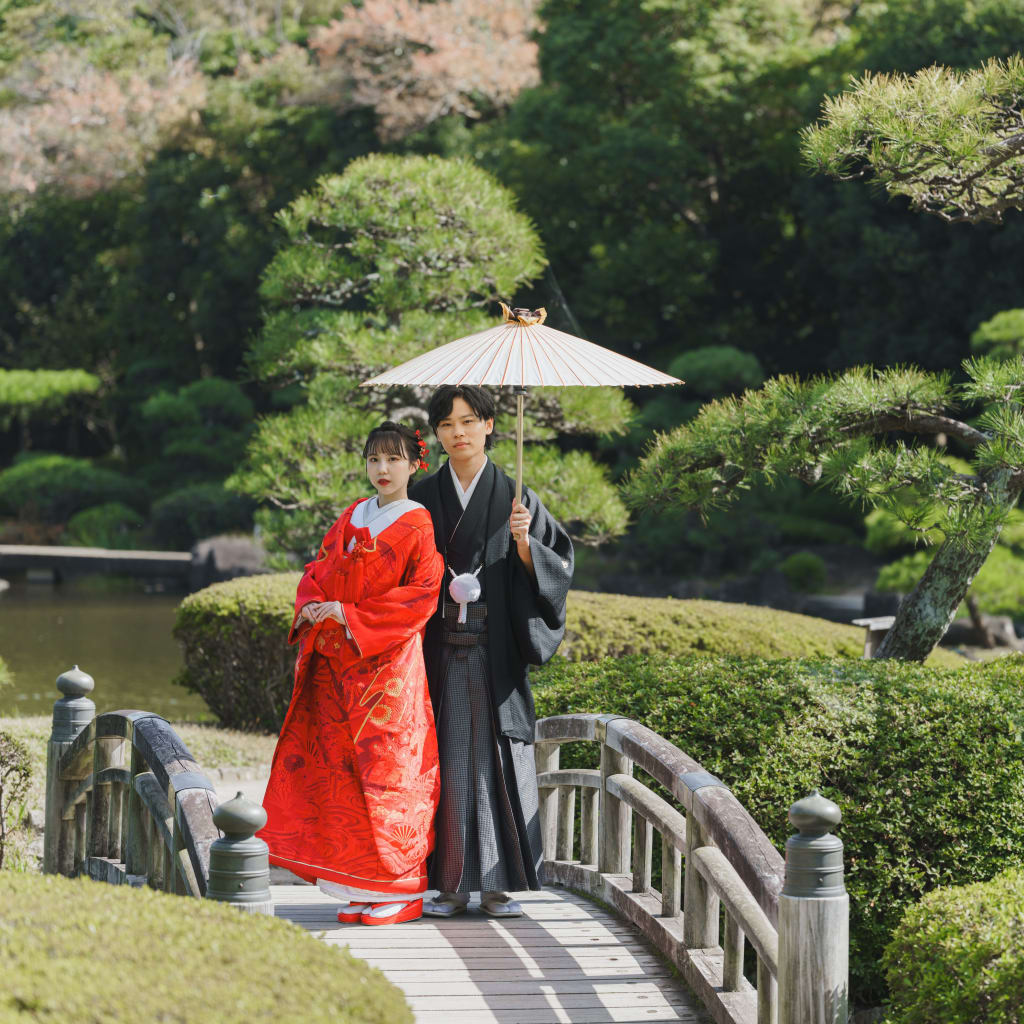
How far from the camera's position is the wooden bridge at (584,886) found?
2.79 meters

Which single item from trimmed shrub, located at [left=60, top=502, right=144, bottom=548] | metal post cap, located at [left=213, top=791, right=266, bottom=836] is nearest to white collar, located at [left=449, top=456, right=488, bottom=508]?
metal post cap, located at [left=213, top=791, right=266, bottom=836]

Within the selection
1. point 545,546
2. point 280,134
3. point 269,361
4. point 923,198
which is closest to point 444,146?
point 280,134

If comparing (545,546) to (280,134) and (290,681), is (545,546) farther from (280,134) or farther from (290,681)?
(280,134)

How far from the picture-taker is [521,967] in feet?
12.1

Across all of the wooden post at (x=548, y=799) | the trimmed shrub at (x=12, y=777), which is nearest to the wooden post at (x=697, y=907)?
the wooden post at (x=548, y=799)

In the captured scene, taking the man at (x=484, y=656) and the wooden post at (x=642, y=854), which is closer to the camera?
the man at (x=484, y=656)

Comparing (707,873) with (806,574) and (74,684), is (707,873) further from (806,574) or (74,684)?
(806,574)

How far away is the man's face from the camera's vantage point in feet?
13.3

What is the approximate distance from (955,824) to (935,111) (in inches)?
103

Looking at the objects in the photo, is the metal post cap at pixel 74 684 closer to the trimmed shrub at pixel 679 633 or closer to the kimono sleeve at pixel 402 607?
the kimono sleeve at pixel 402 607

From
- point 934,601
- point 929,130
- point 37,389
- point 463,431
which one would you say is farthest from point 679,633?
point 37,389

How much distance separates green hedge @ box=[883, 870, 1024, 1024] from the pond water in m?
5.94

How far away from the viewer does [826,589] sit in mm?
17547

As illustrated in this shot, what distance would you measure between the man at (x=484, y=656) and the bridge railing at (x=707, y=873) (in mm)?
388
